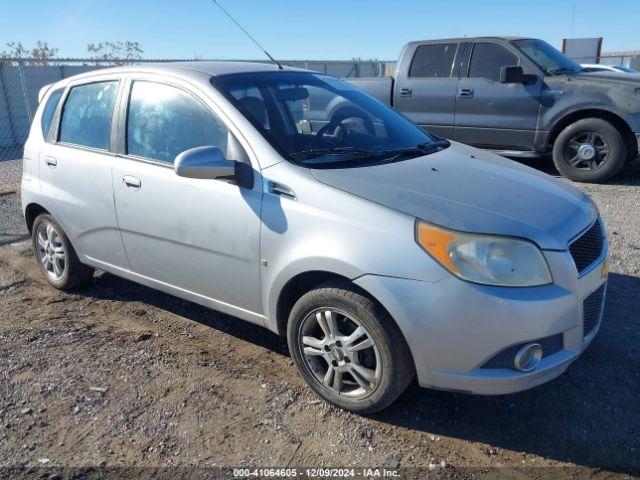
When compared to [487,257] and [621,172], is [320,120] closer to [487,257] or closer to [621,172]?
[487,257]

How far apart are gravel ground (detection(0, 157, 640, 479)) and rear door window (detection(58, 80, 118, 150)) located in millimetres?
1348

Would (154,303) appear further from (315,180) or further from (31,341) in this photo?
(315,180)

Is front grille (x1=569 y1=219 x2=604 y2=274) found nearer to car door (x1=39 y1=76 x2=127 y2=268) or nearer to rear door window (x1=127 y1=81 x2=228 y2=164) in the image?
rear door window (x1=127 y1=81 x2=228 y2=164)

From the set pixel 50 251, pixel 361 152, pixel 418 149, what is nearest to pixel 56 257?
pixel 50 251

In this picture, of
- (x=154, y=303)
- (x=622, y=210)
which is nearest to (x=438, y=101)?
(x=622, y=210)

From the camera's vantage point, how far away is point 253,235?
3.06m

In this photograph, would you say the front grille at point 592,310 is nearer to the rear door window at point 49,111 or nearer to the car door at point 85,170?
the car door at point 85,170

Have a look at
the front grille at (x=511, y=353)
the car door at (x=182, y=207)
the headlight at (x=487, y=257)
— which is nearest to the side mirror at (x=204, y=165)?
the car door at (x=182, y=207)

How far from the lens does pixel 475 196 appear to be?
2.88m

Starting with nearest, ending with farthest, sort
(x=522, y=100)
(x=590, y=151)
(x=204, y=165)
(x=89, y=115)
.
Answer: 1. (x=204, y=165)
2. (x=89, y=115)
3. (x=590, y=151)
4. (x=522, y=100)

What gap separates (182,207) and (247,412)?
48.9 inches

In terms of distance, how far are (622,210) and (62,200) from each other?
5813mm

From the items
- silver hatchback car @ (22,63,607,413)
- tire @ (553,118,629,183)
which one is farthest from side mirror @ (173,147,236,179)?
tire @ (553,118,629,183)

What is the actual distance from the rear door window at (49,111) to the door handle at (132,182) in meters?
1.28
